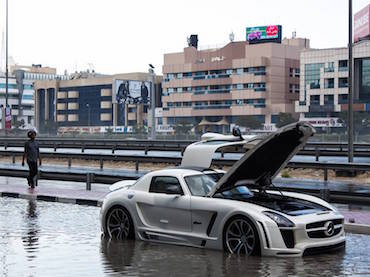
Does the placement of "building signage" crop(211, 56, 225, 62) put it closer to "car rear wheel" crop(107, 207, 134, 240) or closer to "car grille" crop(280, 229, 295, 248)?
"car rear wheel" crop(107, 207, 134, 240)

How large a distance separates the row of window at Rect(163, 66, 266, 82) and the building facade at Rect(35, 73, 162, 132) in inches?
438

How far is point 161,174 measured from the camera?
37.2ft

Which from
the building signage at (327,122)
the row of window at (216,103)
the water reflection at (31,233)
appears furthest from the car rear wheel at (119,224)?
the row of window at (216,103)

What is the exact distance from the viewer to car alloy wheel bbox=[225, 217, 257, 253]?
983 centimetres

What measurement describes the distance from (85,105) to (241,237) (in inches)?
6417

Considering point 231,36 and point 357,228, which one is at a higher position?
point 231,36

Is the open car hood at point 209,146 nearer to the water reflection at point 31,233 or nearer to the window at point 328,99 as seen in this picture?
the water reflection at point 31,233

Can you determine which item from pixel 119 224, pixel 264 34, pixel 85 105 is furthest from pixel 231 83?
pixel 119 224

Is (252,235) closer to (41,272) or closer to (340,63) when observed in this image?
(41,272)

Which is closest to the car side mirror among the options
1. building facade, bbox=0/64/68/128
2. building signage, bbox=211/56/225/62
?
building signage, bbox=211/56/225/62

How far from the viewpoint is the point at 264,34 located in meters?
139

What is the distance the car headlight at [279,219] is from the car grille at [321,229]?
278mm

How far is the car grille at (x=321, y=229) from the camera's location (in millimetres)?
9727

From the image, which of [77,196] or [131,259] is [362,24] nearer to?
[77,196]
